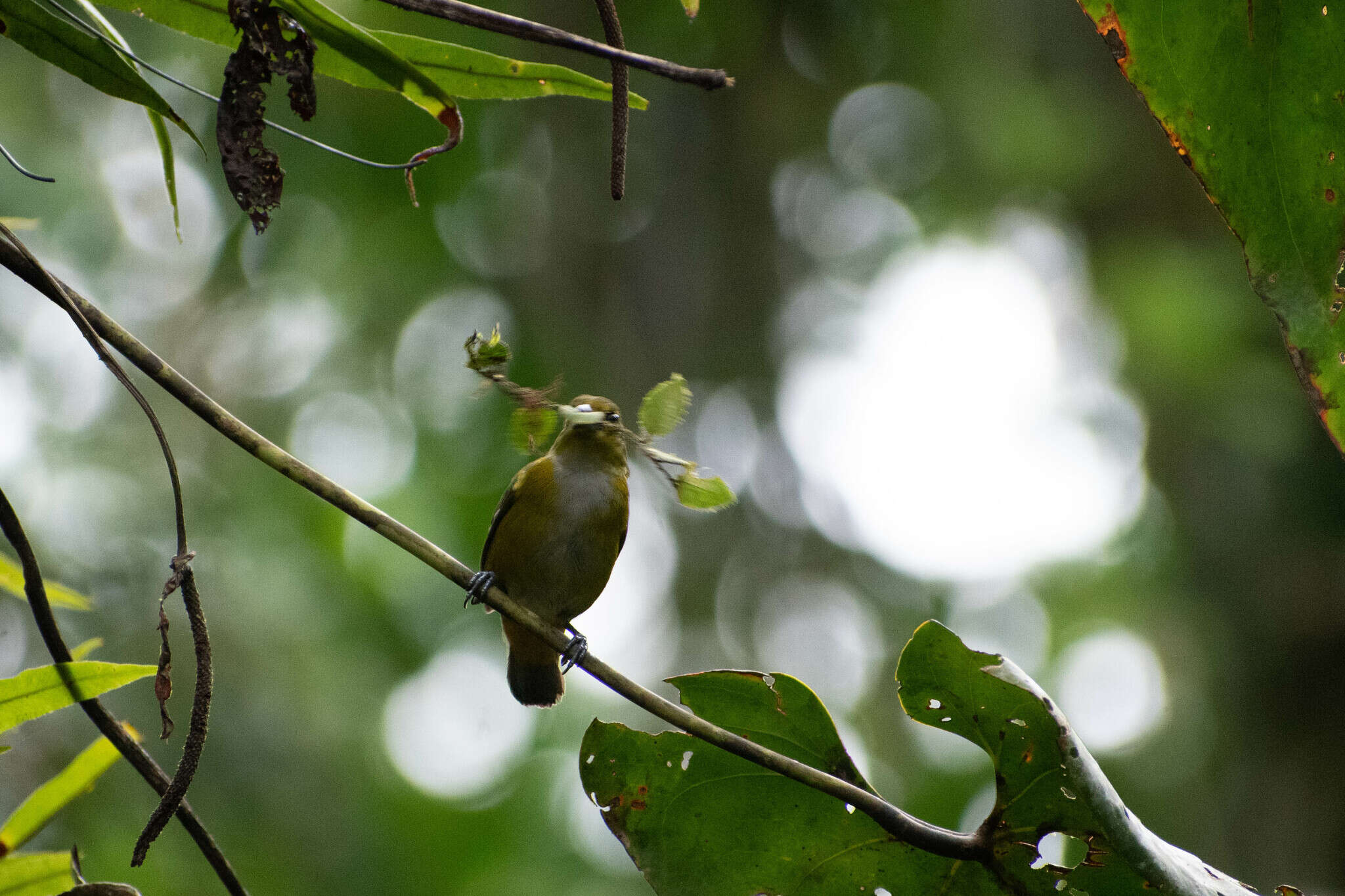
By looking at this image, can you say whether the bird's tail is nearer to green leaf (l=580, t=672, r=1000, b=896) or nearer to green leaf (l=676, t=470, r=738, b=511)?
green leaf (l=580, t=672, r=1000, b=896)

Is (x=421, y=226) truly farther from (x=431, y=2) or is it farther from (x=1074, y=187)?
(x=431, y=2)

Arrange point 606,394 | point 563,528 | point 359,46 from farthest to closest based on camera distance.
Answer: point 606,394 → point 563,528 → point 359,46

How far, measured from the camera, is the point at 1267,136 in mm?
1290

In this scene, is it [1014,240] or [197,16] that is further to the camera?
[1014,240]

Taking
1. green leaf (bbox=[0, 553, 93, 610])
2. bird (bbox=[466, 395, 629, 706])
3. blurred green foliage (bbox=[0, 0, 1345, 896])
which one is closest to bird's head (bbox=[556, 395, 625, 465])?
bird (bbox=[466, 395, 629, 706])

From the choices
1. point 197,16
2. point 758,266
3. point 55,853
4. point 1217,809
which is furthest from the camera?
point 758,266

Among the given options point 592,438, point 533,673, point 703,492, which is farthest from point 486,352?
point 533,673

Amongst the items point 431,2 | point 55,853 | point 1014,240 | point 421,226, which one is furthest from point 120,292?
point 431,2

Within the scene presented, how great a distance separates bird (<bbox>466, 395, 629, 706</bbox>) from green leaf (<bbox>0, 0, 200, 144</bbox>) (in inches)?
85.9

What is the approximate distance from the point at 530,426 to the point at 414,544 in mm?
330

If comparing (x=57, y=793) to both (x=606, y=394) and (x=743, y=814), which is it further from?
(x=606, y=394)

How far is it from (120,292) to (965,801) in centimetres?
776

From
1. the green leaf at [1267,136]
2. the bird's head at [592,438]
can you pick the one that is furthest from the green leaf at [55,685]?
the bird's head at [592,438]

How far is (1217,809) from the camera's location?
23.3 ft
